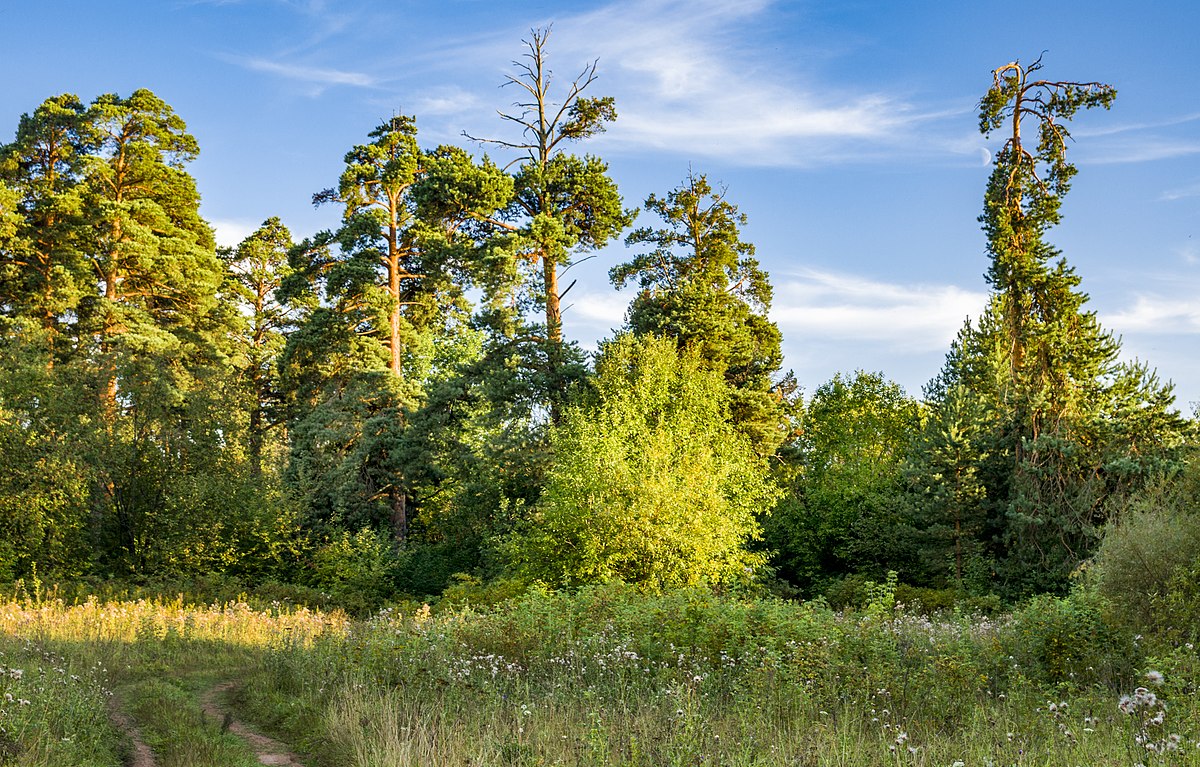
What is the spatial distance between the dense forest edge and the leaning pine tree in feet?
0.39

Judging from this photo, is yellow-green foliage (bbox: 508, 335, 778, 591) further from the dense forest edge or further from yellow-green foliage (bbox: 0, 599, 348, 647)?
yellow-green foliage (bbox: 0, 599, 348, 647)

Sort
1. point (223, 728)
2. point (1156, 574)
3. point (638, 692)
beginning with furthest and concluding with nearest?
point (1156, 574) < point (223, 728) < point (638, 692)

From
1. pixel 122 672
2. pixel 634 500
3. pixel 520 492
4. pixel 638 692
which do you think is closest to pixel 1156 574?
pixel 638 692

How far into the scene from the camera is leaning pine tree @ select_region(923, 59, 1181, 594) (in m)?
23.7

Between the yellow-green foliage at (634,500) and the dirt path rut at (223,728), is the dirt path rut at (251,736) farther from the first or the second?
the yellow-green foliage at (634,500)

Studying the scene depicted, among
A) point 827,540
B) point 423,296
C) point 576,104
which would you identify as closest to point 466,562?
point 423,296

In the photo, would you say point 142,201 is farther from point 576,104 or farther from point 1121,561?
point 1121,561

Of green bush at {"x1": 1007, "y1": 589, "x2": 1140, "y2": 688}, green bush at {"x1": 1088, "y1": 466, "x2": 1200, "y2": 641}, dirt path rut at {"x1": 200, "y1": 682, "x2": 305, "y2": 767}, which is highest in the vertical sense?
green bush at {"x1": 1088, "y1": 466, "x2": 1200, "y2": 641}

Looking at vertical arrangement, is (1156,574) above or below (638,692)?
above

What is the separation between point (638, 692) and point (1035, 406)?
2199cm

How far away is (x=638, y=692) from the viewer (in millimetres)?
7574

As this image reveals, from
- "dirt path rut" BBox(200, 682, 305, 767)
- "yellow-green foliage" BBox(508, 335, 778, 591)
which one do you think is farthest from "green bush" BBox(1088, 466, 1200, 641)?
"yellow-green foliage" BBox(508, 335, 778, 591)

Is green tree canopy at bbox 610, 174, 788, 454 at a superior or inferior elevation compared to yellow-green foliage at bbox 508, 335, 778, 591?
superior

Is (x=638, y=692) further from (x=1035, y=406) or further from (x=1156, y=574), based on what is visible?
(x=1035, y=406)
